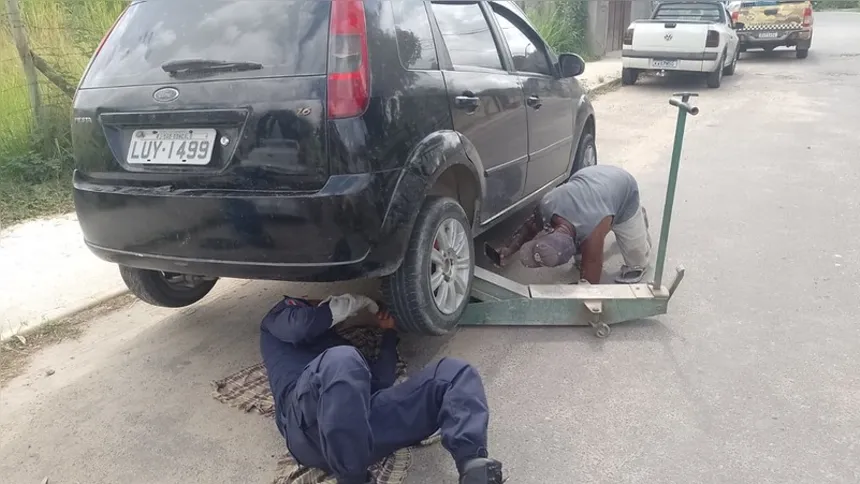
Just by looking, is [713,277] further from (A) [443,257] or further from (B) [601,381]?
(A) [443,257]

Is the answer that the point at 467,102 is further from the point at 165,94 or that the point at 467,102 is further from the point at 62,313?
the point at 62,313

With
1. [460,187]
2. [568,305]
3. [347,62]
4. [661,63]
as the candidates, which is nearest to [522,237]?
[568,305]

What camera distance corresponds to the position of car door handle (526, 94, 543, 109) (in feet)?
14.1

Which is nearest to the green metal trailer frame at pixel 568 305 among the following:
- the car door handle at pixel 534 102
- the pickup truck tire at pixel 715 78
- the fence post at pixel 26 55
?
the car door handle at pixel 534 102

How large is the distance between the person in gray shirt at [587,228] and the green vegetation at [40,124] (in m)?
3.94

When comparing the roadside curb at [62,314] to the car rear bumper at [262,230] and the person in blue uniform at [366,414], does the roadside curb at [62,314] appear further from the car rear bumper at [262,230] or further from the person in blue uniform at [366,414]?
the person in blue uniform at [366,414]

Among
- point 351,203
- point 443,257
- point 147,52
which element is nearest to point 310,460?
point 351,203

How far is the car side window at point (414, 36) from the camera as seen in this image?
3.15 metres

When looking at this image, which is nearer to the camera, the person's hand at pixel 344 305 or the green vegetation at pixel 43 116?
the person's hand at pixel 344 305

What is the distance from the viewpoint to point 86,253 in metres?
4.98

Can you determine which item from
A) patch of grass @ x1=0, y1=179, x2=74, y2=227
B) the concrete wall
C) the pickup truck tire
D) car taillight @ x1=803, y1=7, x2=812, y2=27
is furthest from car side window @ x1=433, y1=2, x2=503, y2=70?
car taillight @ x1=803, y1=7, x2=812, y2=27

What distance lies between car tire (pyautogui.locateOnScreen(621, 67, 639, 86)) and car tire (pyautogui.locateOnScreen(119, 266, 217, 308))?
11.2m

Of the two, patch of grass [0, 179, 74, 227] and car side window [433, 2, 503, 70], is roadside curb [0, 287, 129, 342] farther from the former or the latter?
car side window [433, 2, 503, 70]

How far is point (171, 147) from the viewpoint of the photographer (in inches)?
117
